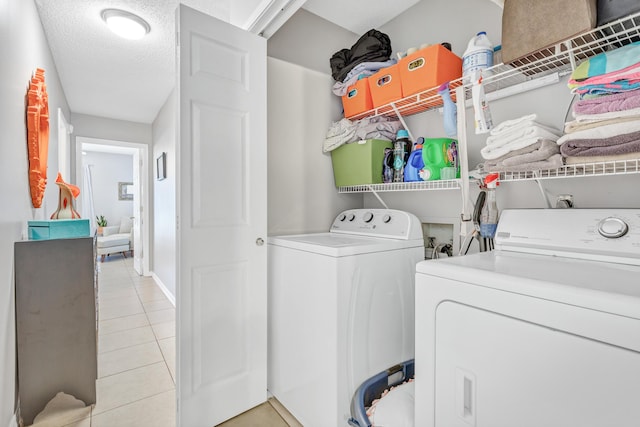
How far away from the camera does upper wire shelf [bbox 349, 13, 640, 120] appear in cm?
104

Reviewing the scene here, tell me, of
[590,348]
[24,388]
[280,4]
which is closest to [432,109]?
[280,4]

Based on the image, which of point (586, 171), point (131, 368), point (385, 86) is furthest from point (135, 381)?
point (586, 171)

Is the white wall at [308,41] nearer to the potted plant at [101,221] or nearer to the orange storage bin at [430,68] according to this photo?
the orange storage bin at [430,68]

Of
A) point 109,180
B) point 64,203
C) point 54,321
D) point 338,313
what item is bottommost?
point 54,321

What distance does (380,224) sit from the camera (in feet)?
5.68

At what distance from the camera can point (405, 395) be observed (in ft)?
4.18

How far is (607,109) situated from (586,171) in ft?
0.75

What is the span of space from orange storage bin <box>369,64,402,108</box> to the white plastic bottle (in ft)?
1.20

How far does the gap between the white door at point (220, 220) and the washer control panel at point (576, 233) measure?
47.7 inches

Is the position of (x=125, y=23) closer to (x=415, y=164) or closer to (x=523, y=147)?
(x=415, y=164)

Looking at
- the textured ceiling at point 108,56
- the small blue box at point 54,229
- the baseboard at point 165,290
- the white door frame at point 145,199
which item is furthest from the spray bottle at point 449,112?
the white door frame at point 145,199

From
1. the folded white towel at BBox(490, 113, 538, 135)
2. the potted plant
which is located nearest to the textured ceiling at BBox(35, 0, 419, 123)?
the folded white towel at BBox(490, 113, 538, 135)

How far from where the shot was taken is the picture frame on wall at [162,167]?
396 centimetres

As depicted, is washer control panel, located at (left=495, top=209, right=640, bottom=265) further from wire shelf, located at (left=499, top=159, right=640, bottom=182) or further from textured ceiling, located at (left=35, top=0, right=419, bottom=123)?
textured ceiling, located at (left=35, top=0, right=419, bottom=123)
